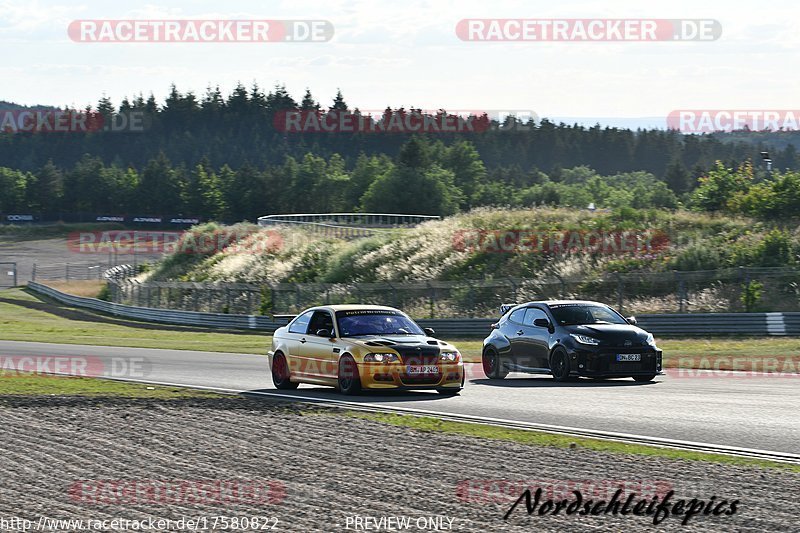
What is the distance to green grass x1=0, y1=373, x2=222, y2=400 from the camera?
57.5 feet

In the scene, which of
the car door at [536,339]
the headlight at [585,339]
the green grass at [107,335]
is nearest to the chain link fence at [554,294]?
the green grass at [107,335]

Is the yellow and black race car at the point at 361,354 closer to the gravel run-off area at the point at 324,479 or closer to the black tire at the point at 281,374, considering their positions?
the black tire at the point at 281,374

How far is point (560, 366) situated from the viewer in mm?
19062

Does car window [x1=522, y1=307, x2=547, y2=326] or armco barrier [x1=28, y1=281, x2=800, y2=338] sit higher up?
car window [x1=522, y1=307, x2=547, y2=326]

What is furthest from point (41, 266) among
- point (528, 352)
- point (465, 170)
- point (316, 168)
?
point (528, 352)

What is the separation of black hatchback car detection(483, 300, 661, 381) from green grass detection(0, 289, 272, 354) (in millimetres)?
13234

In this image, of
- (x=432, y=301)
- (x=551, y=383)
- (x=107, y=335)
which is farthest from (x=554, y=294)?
(x=551, y=383)

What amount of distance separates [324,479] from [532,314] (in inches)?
425

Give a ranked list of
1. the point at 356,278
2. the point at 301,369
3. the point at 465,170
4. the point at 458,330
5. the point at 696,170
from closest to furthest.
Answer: the point at 301,369 < the point at 458,330 < the point at 356,278 < the point at 465,170 < the point at 696,170

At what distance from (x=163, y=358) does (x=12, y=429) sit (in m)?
14.2

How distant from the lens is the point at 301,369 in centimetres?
1802

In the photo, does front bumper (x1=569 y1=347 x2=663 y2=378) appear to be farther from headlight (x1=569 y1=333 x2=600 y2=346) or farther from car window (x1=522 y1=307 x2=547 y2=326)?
car window (x1=522 y1=307 x2=547 y2=326)

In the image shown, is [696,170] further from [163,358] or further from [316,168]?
[163,358]

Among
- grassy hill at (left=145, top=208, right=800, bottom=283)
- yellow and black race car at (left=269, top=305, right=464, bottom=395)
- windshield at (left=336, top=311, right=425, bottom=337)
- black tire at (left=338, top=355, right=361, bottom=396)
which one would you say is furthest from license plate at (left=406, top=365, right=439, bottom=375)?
grassy hill at (left=145, top=208, right=800, bottom=283)
